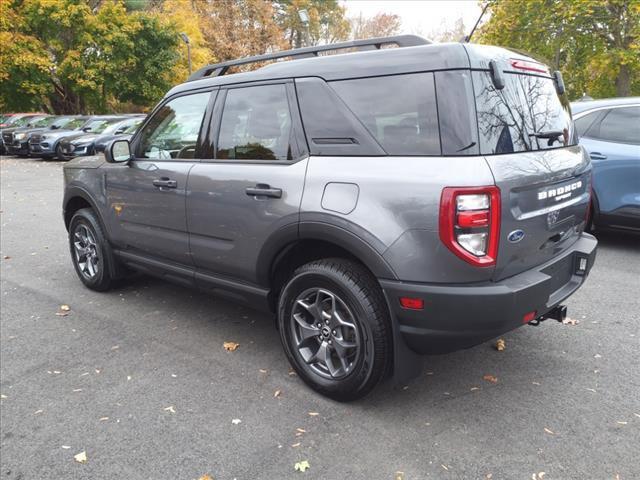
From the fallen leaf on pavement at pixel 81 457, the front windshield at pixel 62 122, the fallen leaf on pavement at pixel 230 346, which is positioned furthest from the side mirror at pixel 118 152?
the front windshield at pixel 62 122

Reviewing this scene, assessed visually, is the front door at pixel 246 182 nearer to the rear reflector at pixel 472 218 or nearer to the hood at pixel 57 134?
the rear reflector at pixel 472 218

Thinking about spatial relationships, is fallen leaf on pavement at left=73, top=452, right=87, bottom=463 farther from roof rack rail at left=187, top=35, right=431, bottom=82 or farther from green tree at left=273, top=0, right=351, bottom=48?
green tree at left=273, top=0, right=351, bottom=48

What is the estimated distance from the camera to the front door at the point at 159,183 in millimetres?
3771

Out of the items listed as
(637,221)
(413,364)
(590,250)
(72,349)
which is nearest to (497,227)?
(413,364)

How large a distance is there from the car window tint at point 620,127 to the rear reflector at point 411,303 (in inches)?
178

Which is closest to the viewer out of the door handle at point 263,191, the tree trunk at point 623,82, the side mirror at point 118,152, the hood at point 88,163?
the door handle at point 263,191

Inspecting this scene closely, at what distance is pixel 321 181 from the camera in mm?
2863

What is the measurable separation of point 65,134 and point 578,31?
18.7 metres

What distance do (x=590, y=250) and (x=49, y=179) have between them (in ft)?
46.6

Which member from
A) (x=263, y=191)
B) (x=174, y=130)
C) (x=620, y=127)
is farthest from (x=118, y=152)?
(x=620, y=127)

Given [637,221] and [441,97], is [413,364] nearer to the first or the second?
[441,97]

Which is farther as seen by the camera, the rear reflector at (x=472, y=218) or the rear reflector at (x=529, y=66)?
the rear reflector at (x=529, y=66)

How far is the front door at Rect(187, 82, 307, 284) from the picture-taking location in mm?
3068

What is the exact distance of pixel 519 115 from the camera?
8.93ft
